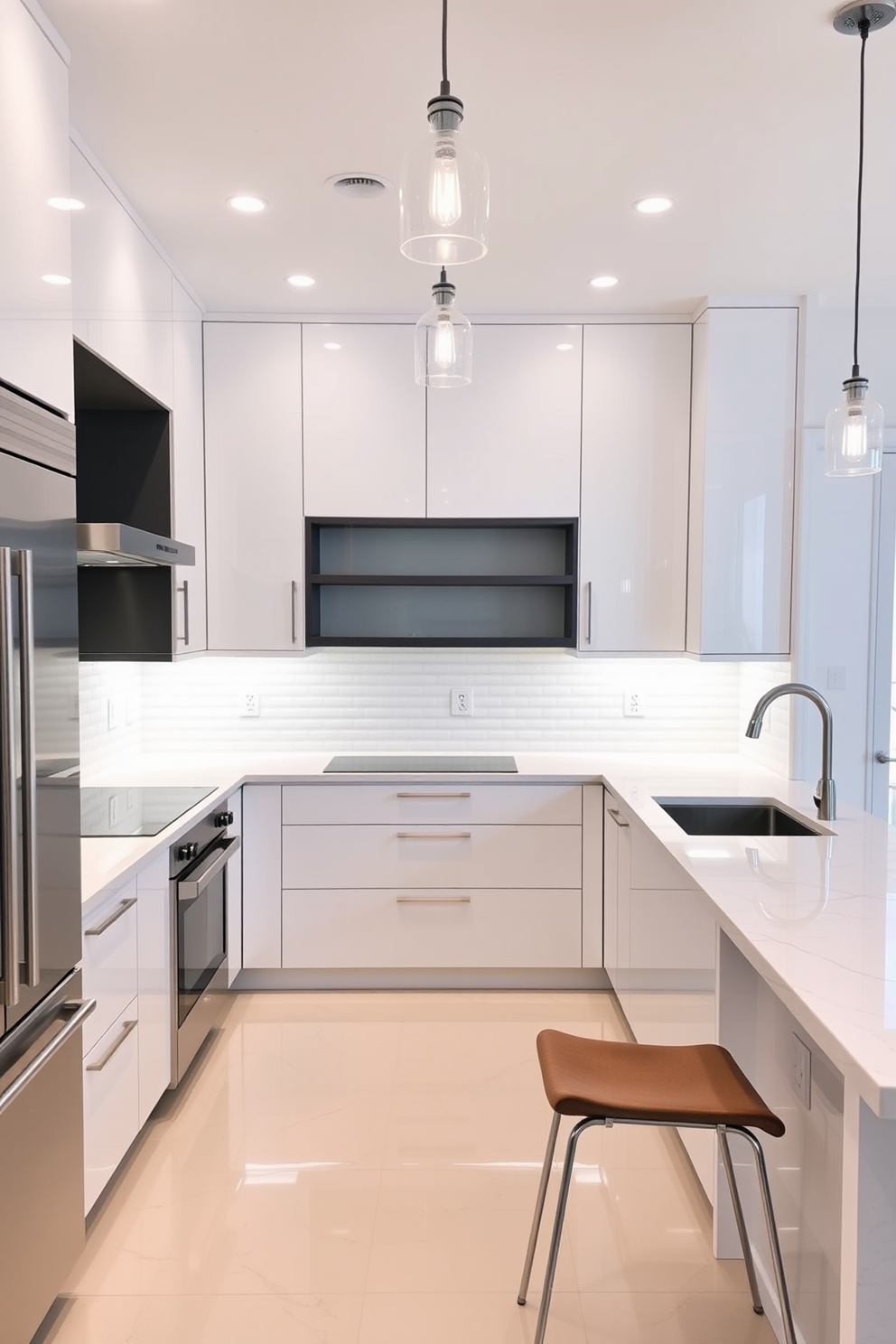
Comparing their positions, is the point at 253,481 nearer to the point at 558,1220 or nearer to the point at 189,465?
the point at 189,465

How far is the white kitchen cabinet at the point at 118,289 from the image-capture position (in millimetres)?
2268

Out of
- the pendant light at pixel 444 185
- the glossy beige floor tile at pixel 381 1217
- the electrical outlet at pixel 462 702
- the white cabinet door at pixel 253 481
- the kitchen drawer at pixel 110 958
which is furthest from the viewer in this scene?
the electrical outlet at pixel 462 702

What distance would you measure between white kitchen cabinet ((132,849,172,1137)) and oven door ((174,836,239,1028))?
73 millimetres

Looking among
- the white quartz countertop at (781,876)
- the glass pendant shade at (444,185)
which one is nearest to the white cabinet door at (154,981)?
the white quartz countertop at (781,876)

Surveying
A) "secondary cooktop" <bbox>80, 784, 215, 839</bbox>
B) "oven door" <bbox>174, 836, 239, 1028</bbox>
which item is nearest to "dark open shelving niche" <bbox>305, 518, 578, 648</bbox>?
"secondary cooktop" <bbox>80, 784, 215, 839</bbox>

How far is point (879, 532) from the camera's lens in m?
3.54

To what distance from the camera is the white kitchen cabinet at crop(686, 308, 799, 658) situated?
3.46 meters

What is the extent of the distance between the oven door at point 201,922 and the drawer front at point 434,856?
0.31 meters

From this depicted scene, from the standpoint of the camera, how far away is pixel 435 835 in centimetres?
354

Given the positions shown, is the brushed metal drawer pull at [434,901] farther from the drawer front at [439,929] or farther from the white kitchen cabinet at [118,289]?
the white kitchen cabinet at [118,289]

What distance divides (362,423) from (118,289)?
1.23 m

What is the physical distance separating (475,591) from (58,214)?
240cm

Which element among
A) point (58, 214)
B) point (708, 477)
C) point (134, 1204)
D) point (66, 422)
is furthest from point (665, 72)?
point (134, 1204)

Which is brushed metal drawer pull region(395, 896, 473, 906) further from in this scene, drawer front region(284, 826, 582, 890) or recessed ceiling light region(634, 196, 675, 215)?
recessed ceiling light region(634, 196, 675, 215)
